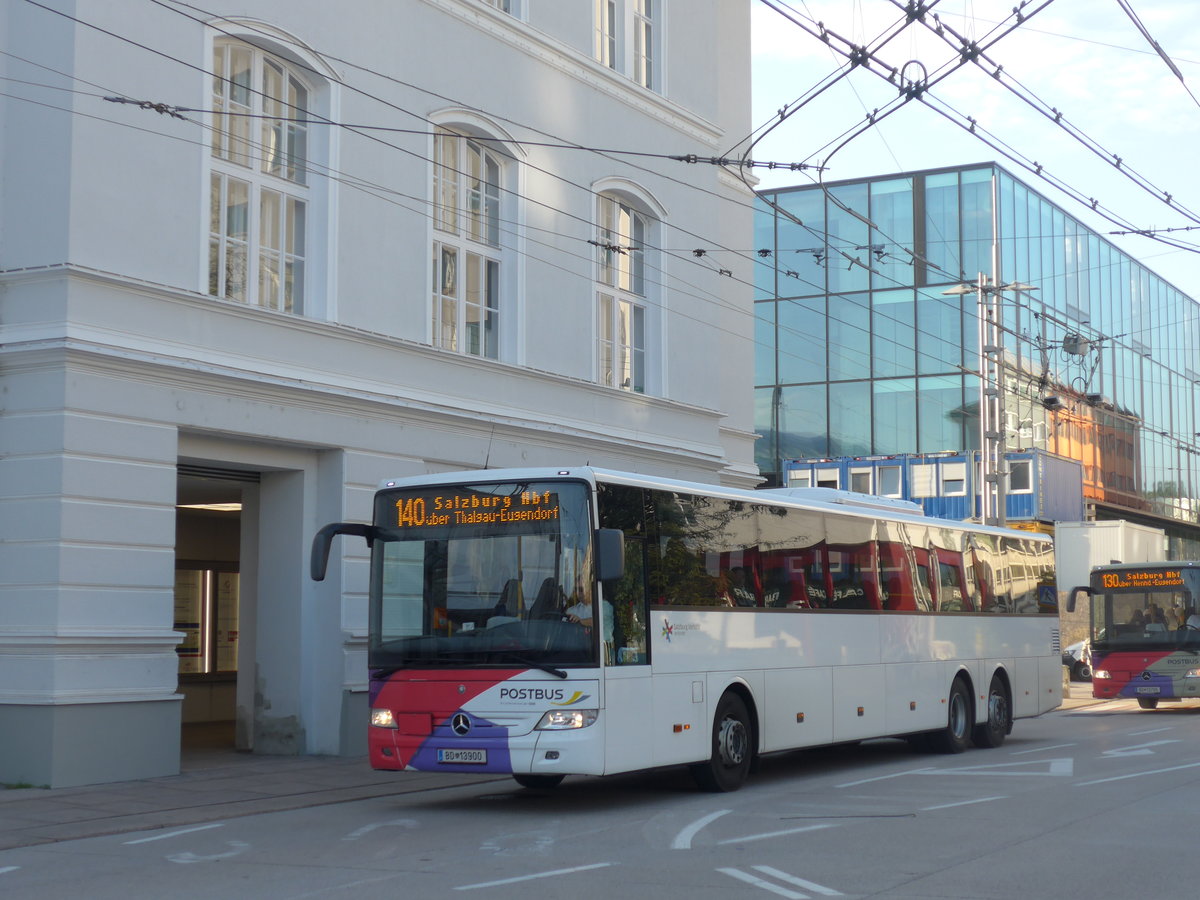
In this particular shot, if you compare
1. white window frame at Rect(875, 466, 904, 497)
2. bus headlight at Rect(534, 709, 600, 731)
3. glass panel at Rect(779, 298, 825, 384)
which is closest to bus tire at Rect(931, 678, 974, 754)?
bus headlight at Rect(534, 709, 600, 731)

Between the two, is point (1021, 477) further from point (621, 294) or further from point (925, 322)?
point (621, 294)

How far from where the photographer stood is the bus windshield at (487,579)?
13227 millimetres

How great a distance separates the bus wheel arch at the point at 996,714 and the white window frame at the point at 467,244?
27.2 feet

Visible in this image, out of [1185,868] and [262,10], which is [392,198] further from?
[1185,868]

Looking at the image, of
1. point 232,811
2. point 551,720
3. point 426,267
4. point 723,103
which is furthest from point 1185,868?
point 723,103

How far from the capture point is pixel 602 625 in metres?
13.3

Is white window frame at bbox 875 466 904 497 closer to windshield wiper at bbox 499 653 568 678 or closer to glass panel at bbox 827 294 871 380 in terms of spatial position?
glass panel at bbox 827 294 871 380

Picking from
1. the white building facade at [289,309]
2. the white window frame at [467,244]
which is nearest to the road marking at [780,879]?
the white building facade at [289,309]

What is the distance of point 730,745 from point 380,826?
4.00 metres

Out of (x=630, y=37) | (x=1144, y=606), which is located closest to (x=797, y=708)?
(x=630, y=37)

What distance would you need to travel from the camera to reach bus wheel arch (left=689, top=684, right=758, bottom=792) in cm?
1491

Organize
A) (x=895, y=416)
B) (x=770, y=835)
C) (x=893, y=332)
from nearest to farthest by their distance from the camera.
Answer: (x=770, y=835)
(x=893, y=332)
(x=895, y=416)

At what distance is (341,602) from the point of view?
1866 centimetres

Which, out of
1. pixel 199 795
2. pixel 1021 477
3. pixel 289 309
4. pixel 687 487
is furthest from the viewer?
pixel 1021 477
